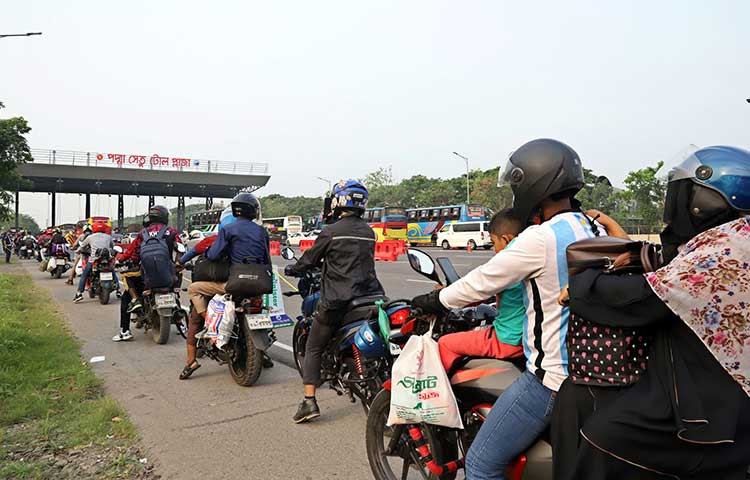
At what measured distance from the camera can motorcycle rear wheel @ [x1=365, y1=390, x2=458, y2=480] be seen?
288 centimetres

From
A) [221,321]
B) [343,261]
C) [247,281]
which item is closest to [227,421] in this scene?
[221,321]

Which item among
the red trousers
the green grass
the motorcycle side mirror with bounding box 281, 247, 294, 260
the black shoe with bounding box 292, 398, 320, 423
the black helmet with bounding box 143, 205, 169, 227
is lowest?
the green grass

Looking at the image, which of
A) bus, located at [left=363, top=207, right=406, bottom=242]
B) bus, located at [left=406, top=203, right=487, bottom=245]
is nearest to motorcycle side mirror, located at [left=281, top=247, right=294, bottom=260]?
bus, located at [left=363, top=207, right=406, bottom=242]

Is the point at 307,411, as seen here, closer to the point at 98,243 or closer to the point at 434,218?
the point at 98,243

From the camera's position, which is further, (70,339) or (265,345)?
(70,339)

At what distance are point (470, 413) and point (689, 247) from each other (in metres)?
1.40

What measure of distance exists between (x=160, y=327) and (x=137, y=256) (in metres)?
1.05

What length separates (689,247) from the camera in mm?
1675

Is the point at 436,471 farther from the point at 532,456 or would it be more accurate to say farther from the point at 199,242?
the point at 199,242

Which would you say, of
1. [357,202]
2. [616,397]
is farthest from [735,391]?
[357,202]

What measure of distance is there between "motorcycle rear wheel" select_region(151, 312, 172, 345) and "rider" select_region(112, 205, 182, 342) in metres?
0.27

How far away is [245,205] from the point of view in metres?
5.73

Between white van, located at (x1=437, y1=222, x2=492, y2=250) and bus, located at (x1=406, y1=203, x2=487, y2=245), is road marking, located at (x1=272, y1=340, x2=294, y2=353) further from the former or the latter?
bus, located at (x1=406, y1=203, x2=487, y2=245)

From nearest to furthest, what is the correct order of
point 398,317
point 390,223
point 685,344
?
point 685,344, point 398,317, point 390,223
